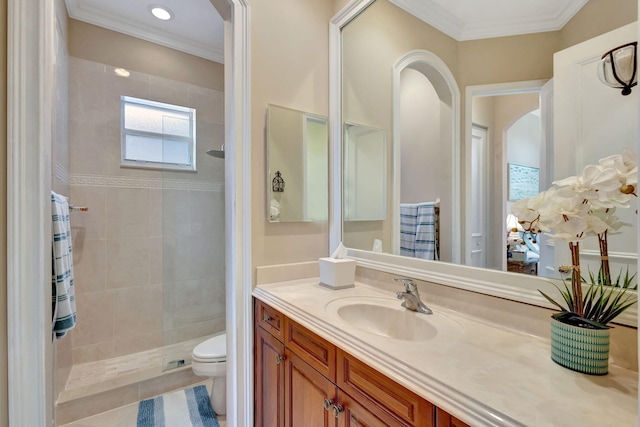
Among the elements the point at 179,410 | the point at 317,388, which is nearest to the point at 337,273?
the point at 317,388

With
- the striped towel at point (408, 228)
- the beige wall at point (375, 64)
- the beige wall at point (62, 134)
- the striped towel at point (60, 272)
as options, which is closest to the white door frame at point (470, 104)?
the beige wall at point (375, 64)

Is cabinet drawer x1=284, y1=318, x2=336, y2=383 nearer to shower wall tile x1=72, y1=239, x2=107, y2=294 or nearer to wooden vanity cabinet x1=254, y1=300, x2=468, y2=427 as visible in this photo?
wooden vanity cabinet x1=254, y1=300, x2=468, y2=427

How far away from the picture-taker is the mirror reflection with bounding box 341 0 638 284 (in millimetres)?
745

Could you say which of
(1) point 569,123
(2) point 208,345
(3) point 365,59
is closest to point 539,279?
(1) point 569,123

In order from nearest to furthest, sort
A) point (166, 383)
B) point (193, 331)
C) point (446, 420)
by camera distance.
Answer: point (446, 420), point (166, 383), point (193, 331)

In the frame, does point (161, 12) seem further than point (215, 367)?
Yes

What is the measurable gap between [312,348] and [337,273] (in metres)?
0.42

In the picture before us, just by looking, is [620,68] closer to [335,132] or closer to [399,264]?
[399,264]

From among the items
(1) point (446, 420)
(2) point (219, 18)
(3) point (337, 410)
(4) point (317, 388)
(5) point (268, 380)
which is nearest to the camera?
(1) point (446, 420)

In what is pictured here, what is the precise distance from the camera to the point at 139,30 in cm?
219

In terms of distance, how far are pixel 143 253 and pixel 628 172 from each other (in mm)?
2686

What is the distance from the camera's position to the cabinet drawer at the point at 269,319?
1.17m

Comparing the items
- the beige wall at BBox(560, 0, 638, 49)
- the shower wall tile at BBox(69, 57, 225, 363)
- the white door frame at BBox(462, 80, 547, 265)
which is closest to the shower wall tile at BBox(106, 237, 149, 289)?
the shower wall tile at BBox(69, 57, 225, 363)

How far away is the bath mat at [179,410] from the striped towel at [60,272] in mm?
903
